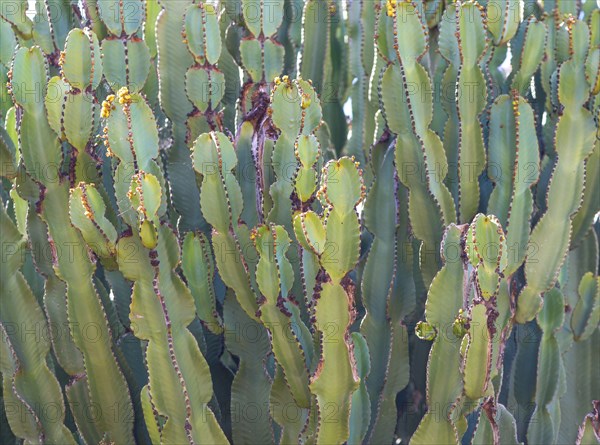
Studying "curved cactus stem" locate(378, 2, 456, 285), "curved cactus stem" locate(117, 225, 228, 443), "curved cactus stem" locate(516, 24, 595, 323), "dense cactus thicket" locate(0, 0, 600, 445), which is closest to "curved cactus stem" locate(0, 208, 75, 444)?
"dense cactus thicket" locate(0, 0, 600, 445)

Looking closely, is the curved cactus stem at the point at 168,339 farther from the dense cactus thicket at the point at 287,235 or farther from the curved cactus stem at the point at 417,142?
the curved cactus stem at the point at 417,142

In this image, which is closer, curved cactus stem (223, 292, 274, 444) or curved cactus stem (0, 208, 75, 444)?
curved cactus stem (0, 208, 75, 444)

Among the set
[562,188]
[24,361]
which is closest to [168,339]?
[24,361]

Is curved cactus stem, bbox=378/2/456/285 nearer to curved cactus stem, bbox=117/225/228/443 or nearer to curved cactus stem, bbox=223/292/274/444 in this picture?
curved cactus stem, bbox=223/292/274/444

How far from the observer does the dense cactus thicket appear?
2.32m

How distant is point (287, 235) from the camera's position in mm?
2348

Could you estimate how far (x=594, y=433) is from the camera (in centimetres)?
248

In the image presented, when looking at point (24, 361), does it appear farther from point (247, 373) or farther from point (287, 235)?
point (287, 235)

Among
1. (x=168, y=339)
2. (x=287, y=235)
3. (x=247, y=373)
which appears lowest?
(x=247, y=373)

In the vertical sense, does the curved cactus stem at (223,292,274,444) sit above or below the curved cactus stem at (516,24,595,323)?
below

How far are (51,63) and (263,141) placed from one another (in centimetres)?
92

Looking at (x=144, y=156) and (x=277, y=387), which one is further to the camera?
(x=277, y=387)

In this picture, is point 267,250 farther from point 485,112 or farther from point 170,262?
point 485,112

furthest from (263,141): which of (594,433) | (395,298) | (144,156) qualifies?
(594,433)
